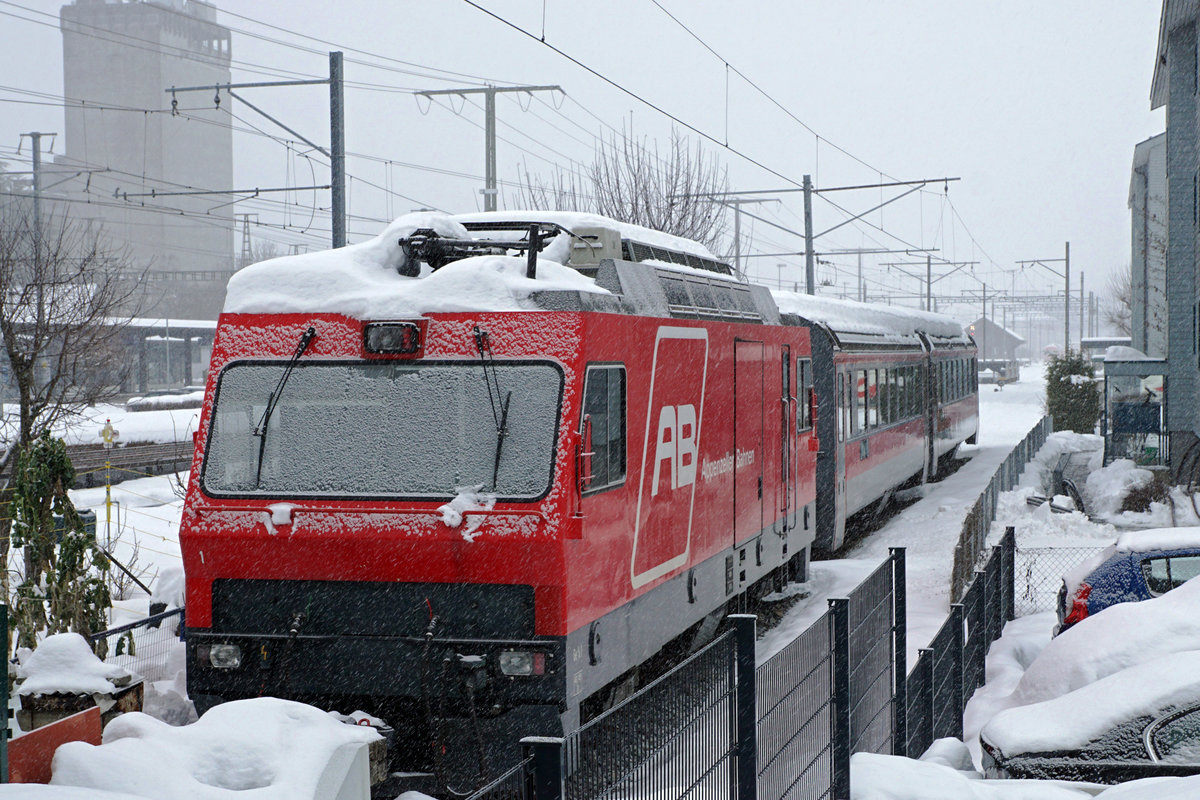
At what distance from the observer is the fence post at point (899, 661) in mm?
7285

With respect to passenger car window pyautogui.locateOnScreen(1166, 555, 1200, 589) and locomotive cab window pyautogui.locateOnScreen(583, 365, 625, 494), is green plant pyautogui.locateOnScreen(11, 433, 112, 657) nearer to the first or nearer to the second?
locomotive cab window pyautogui.locateOnScreen(583, 365, 625, 494)

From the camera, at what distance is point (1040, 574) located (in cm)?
1616

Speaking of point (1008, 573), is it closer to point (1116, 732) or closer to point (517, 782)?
point (1116, 732)

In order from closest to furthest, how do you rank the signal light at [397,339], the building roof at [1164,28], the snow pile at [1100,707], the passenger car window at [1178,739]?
the passenger car window at [1178,739] → the snow pile at [1100,707] → the signal light at [397,339] → the building roof at [1164,28]

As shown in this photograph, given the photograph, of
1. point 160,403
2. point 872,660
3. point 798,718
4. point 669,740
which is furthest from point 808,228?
point 160,403

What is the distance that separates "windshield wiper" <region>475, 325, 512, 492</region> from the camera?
6801 mm

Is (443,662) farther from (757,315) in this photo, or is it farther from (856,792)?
(757,315)

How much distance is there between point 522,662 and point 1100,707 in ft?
10.1

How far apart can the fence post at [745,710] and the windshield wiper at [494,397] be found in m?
2.08

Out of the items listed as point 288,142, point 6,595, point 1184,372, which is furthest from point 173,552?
point 1184,372

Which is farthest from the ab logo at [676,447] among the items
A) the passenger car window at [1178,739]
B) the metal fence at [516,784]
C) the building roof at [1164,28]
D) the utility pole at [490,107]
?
the building roof at [1164,28]

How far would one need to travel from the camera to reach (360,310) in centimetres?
720

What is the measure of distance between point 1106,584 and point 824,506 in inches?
241

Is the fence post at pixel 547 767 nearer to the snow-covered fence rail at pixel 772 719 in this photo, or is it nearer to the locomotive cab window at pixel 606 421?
the snow-covered fence rail at pixel 772 719
